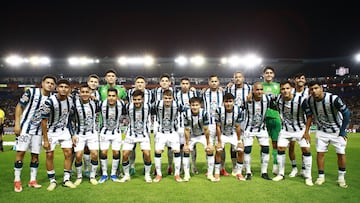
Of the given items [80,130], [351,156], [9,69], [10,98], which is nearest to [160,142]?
[80,130]

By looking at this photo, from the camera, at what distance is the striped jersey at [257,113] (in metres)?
5.54

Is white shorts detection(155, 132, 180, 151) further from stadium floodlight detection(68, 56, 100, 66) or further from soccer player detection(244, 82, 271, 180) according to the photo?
stadium floodlight detection(68, 56, 100, 66)

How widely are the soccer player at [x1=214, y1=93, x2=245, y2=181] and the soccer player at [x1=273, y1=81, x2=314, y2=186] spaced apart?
78cm

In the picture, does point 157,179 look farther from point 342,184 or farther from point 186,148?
point 342,184

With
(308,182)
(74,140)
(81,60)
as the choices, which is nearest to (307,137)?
(308,182)

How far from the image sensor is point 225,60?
2702cm

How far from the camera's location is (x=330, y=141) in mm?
5098

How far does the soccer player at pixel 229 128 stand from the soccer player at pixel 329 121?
133cm

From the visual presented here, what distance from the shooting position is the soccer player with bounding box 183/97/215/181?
17.9 ft

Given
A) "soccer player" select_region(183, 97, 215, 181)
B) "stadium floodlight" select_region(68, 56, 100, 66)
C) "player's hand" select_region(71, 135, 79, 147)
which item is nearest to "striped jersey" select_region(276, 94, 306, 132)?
"soccer player" select_region(183, 97, 215, 181)

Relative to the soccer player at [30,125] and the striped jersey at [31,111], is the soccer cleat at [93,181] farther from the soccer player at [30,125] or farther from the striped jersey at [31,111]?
the striped jersey at [31,111]

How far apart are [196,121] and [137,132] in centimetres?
126

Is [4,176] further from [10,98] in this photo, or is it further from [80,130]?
[10,98]

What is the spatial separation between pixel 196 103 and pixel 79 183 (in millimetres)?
2790
